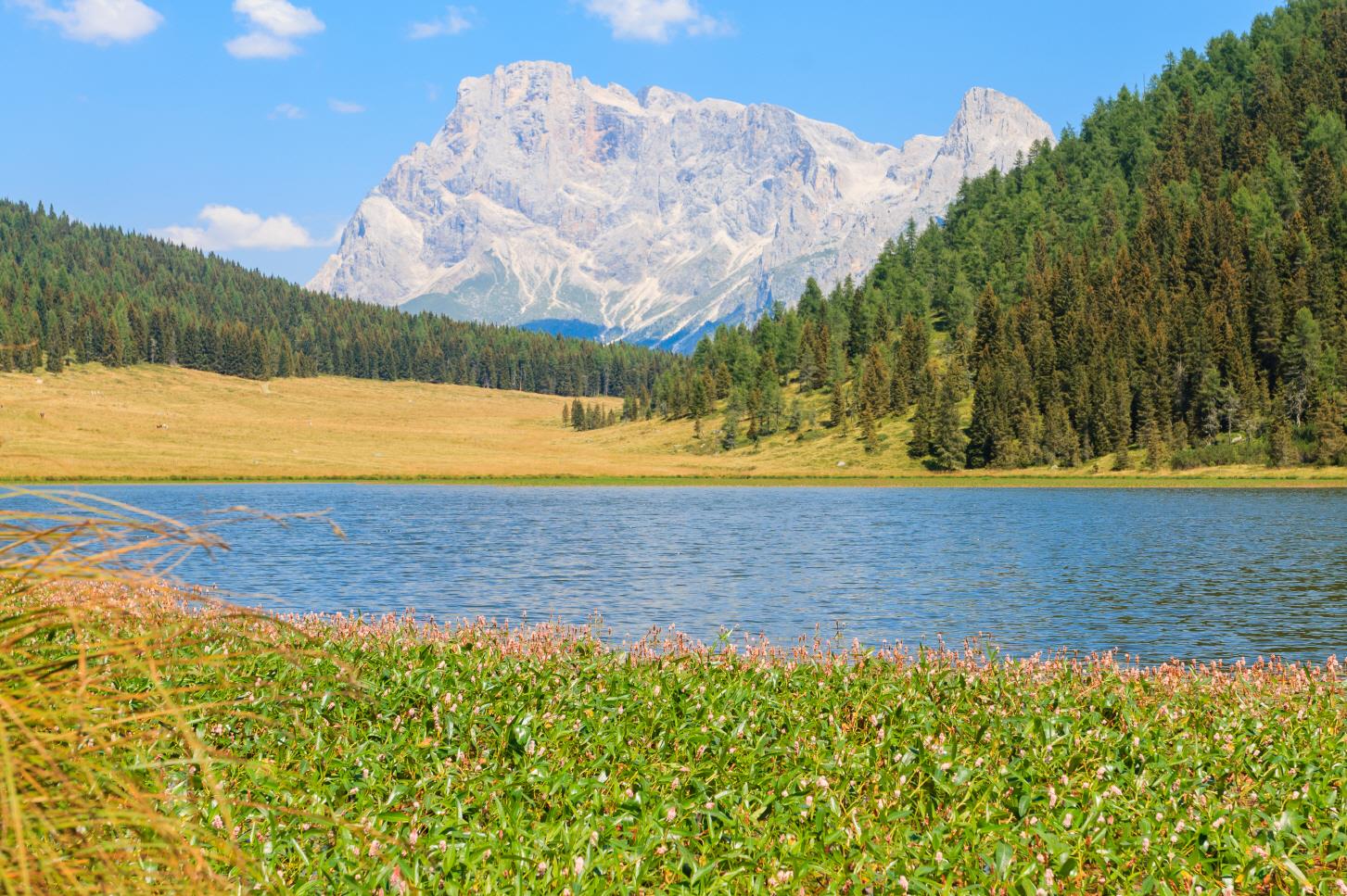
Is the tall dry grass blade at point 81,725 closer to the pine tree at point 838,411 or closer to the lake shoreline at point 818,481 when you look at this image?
the lake shoreline at point 818,481

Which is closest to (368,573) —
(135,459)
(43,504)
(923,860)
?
(923,860)

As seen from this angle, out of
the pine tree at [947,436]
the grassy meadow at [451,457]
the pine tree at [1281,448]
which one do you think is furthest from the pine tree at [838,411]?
the pine tree at [1281,448]

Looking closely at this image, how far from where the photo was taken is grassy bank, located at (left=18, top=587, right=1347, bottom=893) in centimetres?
815

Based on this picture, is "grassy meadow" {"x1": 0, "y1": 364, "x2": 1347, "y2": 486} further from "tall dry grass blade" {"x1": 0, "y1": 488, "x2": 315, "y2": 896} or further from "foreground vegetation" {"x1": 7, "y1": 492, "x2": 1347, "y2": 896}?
"tall dry grass blade" {"x1": 0, "y1": 488, "x2": 315, "y2": 896}

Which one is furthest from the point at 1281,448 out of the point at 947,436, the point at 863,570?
the point at 863,570

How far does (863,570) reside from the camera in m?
46.9

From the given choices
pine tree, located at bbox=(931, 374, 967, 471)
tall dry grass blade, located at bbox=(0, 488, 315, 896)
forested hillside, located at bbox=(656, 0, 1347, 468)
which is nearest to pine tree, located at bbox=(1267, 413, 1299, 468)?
forested hillside, located at bbox=(656, 0, 1347, 468)

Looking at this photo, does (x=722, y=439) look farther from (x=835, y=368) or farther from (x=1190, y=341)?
(x=1190, y=341)

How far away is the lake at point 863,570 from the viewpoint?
105 ft

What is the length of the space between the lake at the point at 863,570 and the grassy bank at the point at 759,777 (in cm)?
861

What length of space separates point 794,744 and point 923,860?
3501 mm

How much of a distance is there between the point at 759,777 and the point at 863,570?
36.9 metres

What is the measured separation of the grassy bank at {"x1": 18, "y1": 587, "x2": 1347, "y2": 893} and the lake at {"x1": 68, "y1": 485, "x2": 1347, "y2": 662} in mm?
8606

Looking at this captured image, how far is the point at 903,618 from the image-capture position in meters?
33.2
